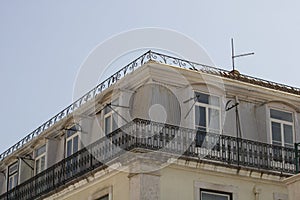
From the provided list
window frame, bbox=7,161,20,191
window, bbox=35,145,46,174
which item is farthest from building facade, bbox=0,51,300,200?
window frame, bbox=7,161,20,191

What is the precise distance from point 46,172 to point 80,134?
1918mm

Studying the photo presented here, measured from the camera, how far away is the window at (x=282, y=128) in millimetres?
26531

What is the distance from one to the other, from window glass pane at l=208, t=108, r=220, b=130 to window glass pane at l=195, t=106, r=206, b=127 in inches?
10.8

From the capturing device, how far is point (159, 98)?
24094mm

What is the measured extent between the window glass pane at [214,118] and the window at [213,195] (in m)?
2.60

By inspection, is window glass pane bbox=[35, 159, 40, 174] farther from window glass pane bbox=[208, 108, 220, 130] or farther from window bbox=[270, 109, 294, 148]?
window bbox=[270, 109, 294, 148]

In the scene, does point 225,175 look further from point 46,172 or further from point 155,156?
point 46,172

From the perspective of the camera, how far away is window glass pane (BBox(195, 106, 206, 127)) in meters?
24.7

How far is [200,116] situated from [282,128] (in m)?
3.72

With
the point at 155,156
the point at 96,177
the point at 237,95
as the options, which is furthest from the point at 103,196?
the point at 237,95

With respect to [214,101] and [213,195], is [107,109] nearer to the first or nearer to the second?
[214,101]

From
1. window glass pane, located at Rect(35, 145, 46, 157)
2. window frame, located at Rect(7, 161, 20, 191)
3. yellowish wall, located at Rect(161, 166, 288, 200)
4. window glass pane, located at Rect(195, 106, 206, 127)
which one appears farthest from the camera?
window frame, located at Rect(7, 161, 20, 191)

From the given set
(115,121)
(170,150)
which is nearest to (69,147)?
(115,121)

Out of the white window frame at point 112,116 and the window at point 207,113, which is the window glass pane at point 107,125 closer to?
the white window frame at point 112,116
